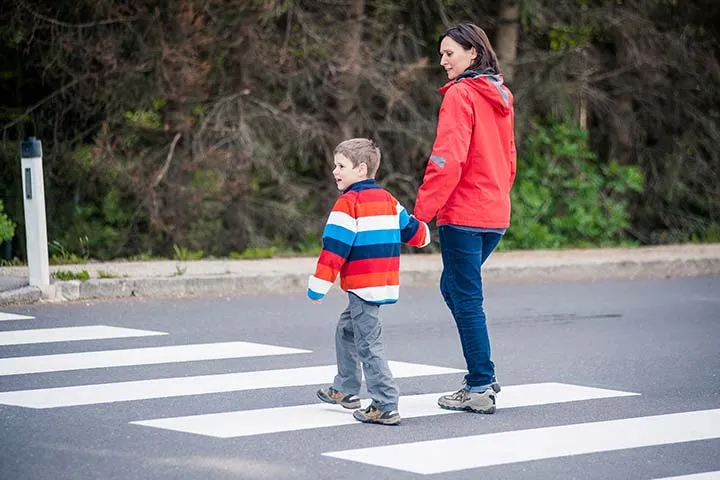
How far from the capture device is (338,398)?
285 inches

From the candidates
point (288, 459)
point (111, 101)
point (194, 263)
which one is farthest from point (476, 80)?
point (111, 101)

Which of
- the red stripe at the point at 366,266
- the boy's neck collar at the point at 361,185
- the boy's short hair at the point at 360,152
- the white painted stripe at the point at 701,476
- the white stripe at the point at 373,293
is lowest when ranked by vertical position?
the white painted stripe at the point at 701,476

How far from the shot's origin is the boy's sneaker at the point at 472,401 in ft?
23.8

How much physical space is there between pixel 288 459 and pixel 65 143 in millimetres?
10776

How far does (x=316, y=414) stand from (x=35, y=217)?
4963 mm

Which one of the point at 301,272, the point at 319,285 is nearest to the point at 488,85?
the point at 319,285

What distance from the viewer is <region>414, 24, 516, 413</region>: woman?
7.07 m

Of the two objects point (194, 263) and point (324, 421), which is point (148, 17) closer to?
point (194, 263)

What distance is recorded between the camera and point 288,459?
239 inches

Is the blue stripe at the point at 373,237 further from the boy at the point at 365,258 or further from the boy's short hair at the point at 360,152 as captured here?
the boy's short hair at the point at 360,152

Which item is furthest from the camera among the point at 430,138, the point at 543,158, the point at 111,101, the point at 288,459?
the point at 543,158

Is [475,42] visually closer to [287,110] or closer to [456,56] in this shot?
[456,56]

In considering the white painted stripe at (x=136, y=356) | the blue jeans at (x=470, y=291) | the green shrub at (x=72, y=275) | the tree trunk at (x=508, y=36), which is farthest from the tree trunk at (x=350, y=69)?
the blue jeans at (x=470, y=291)

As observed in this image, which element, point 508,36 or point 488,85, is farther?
point 508,36
